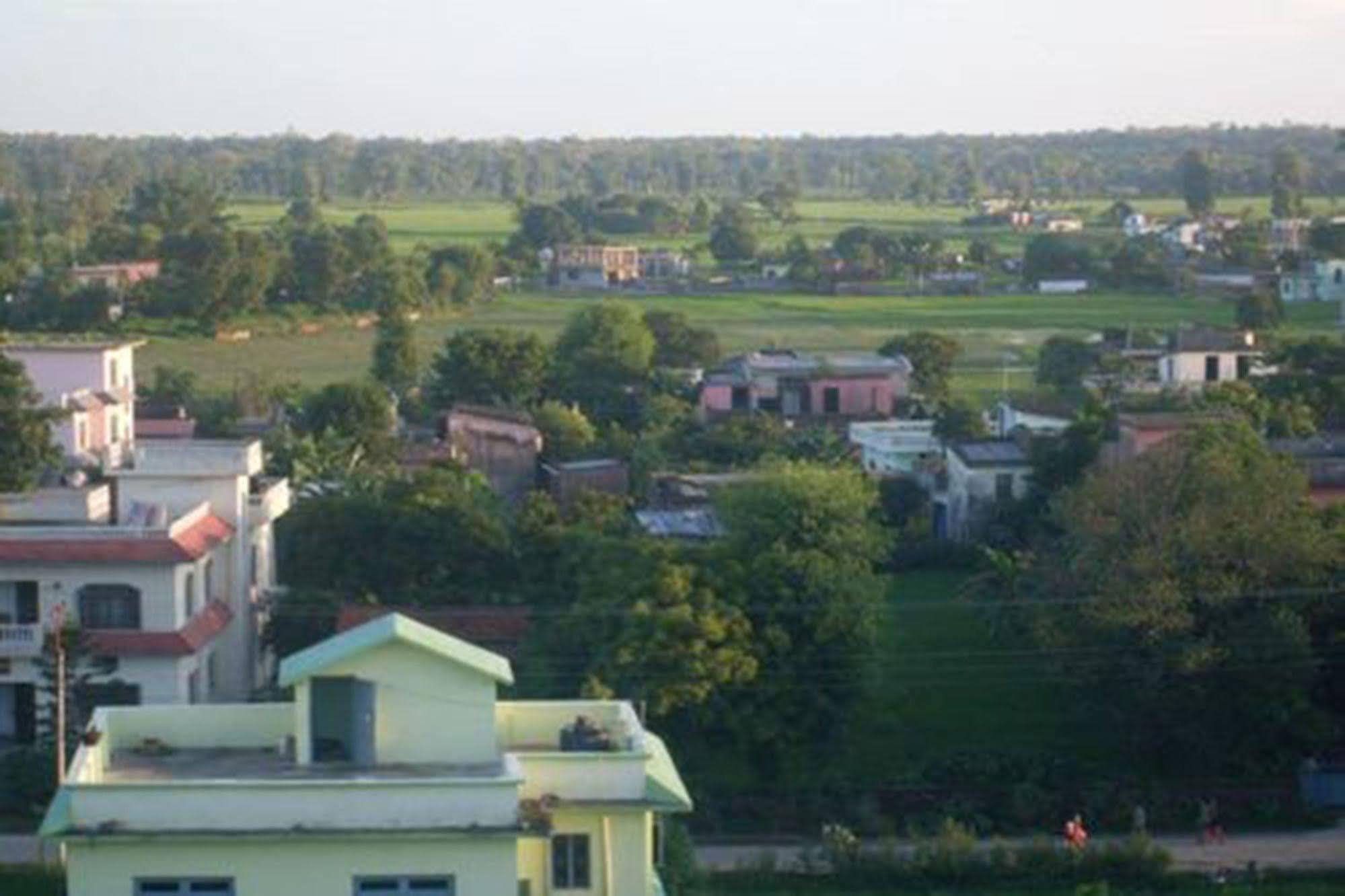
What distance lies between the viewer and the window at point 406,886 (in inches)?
258

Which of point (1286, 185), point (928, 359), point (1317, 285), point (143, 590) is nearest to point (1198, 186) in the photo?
point (1286, 185)

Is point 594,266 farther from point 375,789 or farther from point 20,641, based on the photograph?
point 375,789

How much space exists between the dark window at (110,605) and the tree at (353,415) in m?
8.47

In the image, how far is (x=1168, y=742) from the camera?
12.8 m

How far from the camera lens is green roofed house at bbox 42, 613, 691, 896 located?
21.4 feet

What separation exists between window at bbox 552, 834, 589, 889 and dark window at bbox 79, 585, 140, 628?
6.76m

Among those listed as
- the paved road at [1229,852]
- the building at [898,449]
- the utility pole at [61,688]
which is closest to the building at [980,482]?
the building at [898,449]

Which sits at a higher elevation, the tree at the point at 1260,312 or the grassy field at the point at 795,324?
the tree at the point at 1260,312

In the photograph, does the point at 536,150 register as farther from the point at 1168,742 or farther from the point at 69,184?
the point at 1168,742

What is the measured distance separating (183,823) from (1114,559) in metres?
7.51

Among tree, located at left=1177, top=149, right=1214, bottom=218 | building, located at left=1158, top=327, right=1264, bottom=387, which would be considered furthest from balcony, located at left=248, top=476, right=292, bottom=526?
tree, located at left=1177, top=149, right=1214, bottom=218

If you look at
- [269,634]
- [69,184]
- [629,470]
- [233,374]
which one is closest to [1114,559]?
[269,634]

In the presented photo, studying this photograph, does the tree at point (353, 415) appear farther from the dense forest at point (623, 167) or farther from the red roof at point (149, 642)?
the dense forest at point (623, 167)

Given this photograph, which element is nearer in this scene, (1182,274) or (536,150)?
(1182,274)
